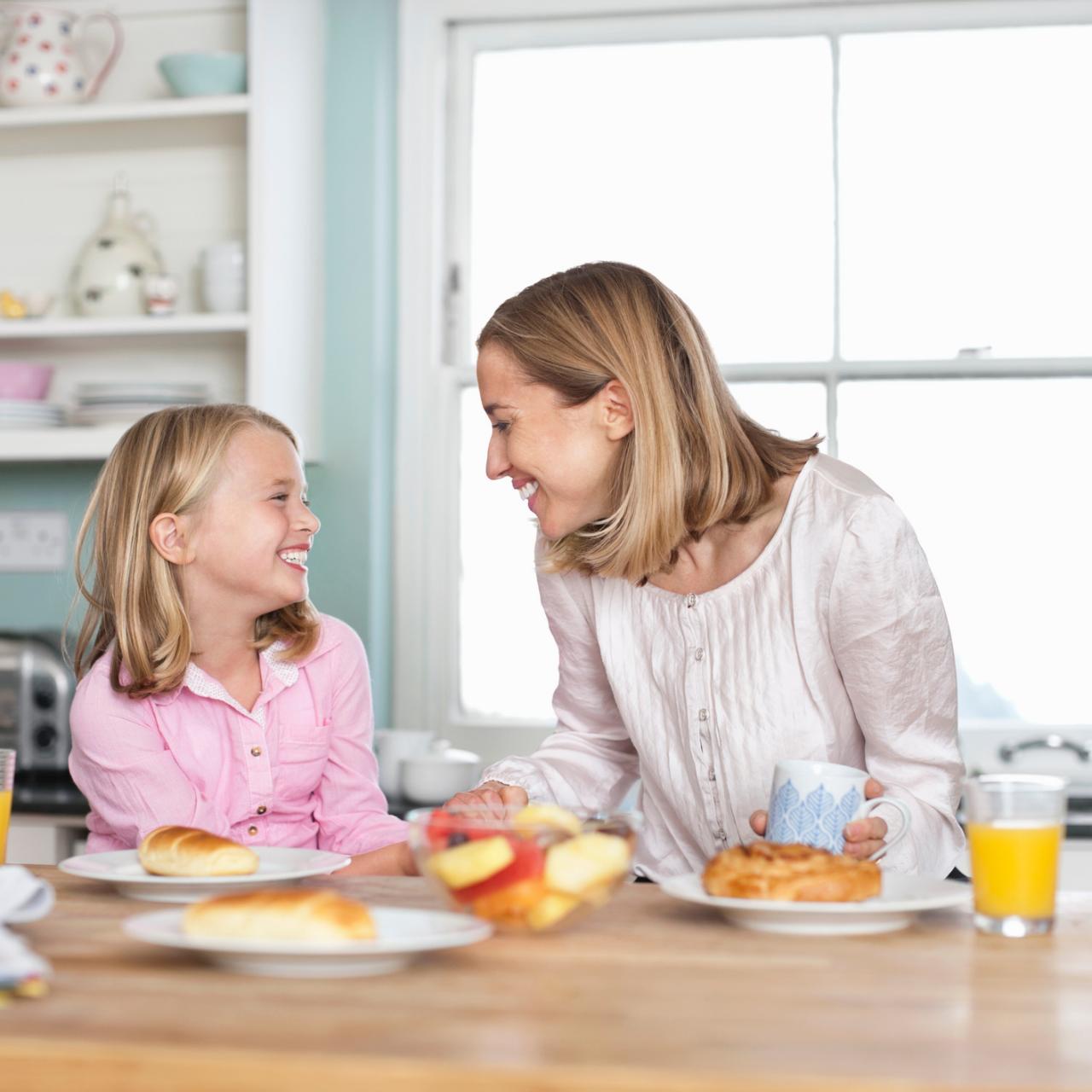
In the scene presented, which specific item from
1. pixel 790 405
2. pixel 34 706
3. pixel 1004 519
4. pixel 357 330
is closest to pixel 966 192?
pixel 790 405

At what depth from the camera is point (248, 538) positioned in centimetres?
192

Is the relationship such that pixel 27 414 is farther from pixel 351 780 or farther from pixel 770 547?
pixel 770 547

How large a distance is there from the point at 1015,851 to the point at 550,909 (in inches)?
13.2

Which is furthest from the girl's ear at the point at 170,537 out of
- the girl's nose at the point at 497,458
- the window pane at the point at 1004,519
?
the window pane at the point at 1004,519

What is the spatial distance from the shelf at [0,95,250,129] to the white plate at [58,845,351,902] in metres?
1.91

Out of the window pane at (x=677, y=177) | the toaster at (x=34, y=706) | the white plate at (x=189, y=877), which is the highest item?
the window pane at (x=677, y=177)

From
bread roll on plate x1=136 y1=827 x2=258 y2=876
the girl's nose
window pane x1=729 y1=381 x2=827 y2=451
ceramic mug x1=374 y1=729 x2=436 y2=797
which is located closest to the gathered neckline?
the girl's nose

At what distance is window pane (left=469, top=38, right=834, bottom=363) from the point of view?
3084 mm

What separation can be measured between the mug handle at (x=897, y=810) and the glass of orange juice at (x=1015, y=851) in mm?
197

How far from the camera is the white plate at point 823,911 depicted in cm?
106

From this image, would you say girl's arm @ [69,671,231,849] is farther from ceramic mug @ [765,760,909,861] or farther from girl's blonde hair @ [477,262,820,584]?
ceramic mug @ [765,760,909,861]

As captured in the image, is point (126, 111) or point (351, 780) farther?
point (126, 111)

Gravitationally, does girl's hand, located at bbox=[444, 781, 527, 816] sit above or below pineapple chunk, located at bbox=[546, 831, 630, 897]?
below

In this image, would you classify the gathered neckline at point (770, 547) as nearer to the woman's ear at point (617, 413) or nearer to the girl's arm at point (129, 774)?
the woman's ear at point (617, 413)
